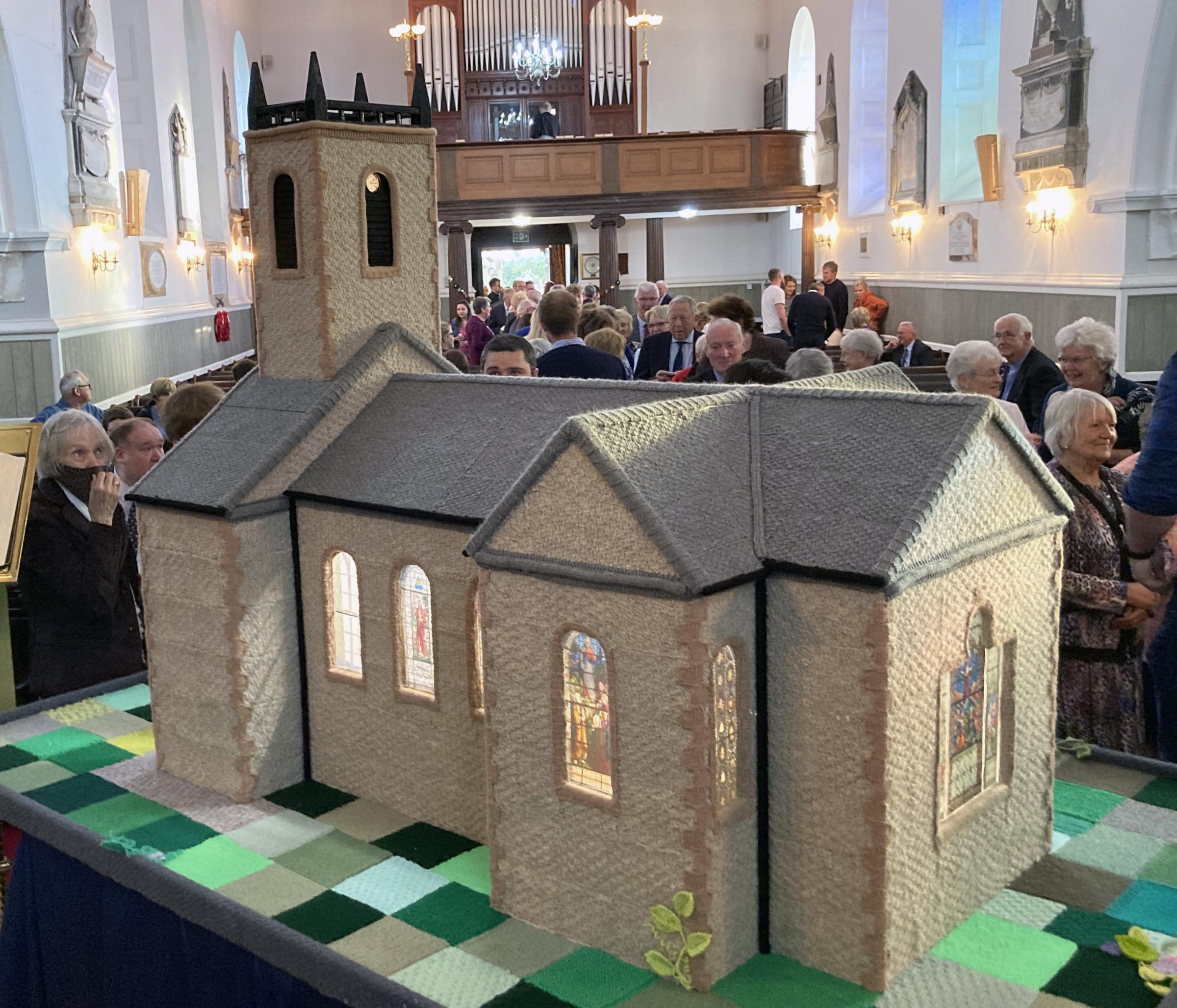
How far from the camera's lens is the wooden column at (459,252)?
20125 millimetres

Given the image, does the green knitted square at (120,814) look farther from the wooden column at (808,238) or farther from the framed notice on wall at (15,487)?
the wooden column at (808,238)

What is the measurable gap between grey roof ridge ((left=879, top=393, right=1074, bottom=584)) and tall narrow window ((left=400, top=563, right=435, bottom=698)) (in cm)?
134

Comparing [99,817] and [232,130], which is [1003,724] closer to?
[99,817]

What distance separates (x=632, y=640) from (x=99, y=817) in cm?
180

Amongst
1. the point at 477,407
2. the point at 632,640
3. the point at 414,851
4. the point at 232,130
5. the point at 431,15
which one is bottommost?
the point at 414,851

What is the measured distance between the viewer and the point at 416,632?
327 cm

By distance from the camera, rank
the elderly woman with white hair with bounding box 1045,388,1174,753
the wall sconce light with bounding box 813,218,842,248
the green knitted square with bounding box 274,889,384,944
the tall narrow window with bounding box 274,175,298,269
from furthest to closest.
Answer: the wall sconce light with bounding box 813,218,842,248 → the elderly woman with white hair with bounding box 1045,388,1174,753 → the tall narrow window with bounding box 274,175,298,269 → the green knitted square with bounding box 274,889,384,944

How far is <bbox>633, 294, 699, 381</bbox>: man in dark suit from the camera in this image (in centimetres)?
800

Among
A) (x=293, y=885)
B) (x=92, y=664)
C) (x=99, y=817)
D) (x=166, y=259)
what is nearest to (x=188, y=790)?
(x=99, y=817)

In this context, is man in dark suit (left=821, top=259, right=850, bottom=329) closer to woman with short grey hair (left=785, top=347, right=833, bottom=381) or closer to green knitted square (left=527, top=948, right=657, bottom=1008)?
woman with short grey hair (left=785, top=347, right=833, bottom=381)

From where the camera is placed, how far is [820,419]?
9.05 feet

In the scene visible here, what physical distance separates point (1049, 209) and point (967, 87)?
11.8ft

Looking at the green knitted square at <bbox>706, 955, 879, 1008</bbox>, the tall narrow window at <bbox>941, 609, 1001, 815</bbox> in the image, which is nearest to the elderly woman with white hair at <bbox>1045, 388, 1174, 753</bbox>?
the tall narrow window at <bbox>941, 609, 1001, 815</bbox>

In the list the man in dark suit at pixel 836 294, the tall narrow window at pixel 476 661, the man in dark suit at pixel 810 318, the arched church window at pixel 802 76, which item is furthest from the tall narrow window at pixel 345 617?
the arched church window at pixel 802 76
